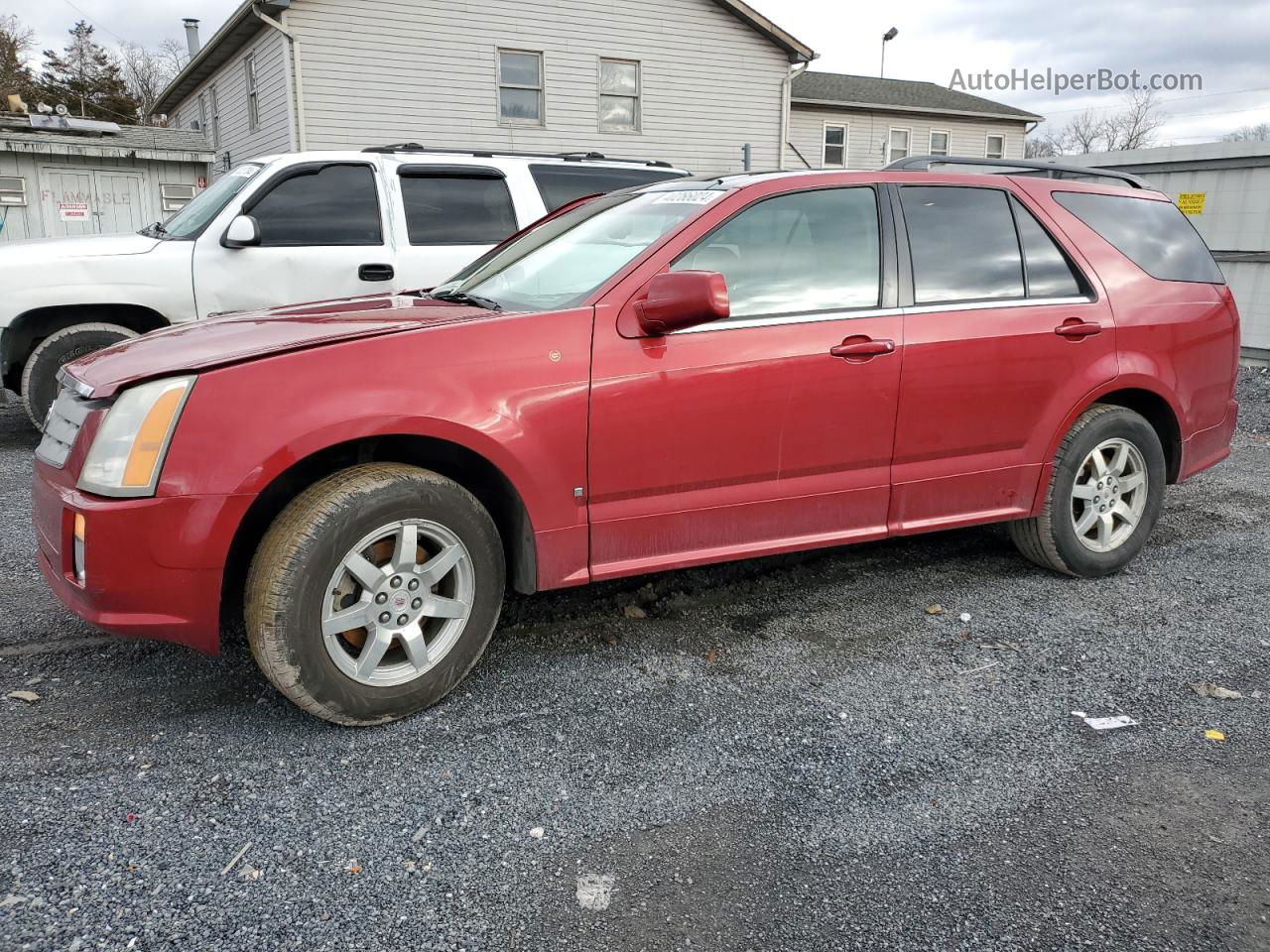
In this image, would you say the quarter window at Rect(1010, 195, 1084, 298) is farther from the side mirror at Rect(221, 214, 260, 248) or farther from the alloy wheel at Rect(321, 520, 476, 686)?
the side mirror at Rect(221, 214, 260, 248)

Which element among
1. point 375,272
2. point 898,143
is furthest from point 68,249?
point 898,143

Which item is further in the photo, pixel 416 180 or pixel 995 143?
pixel 995 143

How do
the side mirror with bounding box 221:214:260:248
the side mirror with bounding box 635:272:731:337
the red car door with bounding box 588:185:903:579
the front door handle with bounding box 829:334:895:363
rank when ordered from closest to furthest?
1. the side mirror with bounding box 635:272:731:337
2. the red car door with bounding box 588:185:903:579
3. the front door handle with bounding box 829:334:895:363
4. the side mirror with bounding box 221:214:260:248

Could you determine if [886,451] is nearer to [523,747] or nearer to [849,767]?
[849,767]

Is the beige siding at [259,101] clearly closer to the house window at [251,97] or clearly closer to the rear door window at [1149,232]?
the house window at [251,97]

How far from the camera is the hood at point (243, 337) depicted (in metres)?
2.82

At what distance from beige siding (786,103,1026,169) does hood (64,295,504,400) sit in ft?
78.1

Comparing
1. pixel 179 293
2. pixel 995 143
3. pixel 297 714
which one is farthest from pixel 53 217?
pixel 995 143

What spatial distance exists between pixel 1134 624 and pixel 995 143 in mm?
29502

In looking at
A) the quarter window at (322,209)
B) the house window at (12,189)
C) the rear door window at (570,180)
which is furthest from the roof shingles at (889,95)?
the quarter window at (322,209)

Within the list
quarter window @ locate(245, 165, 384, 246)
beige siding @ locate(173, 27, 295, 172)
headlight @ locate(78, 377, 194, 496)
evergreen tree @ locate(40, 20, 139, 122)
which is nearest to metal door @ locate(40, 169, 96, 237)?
beige siding @ locate(173, 27, 295, 172)

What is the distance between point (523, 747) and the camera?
2.92 metres

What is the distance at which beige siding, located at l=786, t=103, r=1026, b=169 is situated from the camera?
1052 inches

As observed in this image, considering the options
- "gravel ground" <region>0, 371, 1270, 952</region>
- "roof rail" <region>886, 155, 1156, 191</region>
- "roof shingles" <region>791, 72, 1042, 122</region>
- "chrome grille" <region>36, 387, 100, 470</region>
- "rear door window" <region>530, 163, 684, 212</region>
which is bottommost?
"gravel ground" <region>0, 371, 1270, 952</region>
